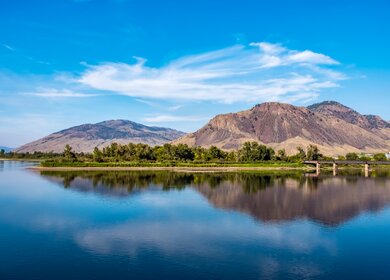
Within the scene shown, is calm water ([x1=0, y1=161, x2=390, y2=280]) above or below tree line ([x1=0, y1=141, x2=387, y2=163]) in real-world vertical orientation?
below

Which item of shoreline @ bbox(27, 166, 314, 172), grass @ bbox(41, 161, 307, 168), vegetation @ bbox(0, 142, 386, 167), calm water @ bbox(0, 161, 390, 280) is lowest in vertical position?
calm water @ bbox(0, 161, 390, 280)

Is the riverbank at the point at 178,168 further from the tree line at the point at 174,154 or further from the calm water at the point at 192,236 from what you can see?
the calm water at the point at 192,236

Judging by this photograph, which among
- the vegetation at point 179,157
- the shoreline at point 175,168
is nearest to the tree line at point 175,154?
the vegetation at point 179,157

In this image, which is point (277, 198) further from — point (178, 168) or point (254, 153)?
point (254, 153)

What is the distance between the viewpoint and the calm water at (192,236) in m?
25.7

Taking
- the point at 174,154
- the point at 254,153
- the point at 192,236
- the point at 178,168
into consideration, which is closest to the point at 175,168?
the point at 178,168

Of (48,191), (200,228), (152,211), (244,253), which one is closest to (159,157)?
(48,191)

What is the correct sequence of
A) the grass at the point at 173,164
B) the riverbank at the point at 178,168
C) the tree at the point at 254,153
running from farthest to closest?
the tree at the point at 254,153, the grass at the point at 173,164, the riverbank at the point at 178,168

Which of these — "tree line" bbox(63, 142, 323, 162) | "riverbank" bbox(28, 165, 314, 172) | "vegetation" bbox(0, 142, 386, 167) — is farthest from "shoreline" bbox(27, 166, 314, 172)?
"tree line" bbox(63, 142, 323, 162)

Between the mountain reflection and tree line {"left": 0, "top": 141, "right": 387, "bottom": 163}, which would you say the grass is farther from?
the mountain reflection

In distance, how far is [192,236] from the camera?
34438mm

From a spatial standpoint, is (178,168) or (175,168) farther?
(178,168)

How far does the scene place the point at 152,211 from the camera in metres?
46.7

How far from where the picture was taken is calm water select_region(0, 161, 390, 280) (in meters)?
25.7
